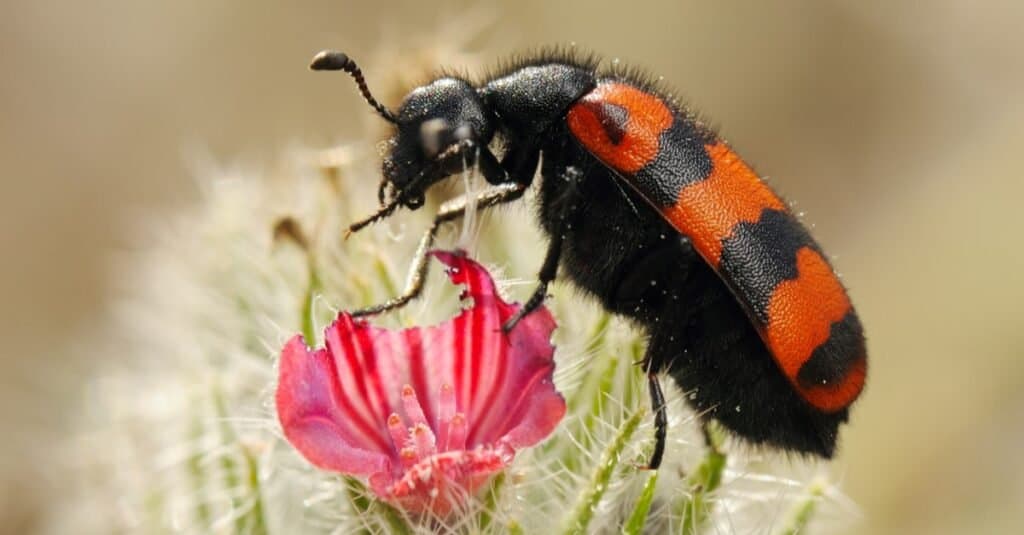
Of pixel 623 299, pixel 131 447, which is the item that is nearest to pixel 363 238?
pixel 623 299

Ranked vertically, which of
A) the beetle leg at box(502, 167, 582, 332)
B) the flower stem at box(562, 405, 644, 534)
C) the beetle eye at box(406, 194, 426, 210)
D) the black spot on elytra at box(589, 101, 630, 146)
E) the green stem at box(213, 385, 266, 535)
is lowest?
the green stem at box(213, 385, 266, 535)

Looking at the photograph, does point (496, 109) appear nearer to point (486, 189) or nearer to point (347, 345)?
point (486, 189)

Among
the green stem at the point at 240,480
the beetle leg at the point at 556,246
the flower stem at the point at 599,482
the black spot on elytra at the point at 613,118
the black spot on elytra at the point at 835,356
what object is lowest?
the green stem at the point at 240,480

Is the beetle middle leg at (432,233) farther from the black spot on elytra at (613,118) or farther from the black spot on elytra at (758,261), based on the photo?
the black spot on elytra at (758,261)

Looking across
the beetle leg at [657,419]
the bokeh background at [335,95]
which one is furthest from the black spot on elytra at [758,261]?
the bokeh background at [335,95]

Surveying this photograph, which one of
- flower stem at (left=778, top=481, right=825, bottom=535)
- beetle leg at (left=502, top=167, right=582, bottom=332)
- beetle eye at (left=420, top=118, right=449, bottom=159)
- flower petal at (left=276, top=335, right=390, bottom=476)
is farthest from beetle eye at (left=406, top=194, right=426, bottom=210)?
flower stem at (left=778, top=481, right=825, bottom=535)

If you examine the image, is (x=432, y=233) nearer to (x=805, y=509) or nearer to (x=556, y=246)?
(x=556, y=246)

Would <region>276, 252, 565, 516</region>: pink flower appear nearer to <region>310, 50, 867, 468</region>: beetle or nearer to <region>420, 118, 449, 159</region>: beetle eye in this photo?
<region>310, 50, 867, 468</region>: beetle
